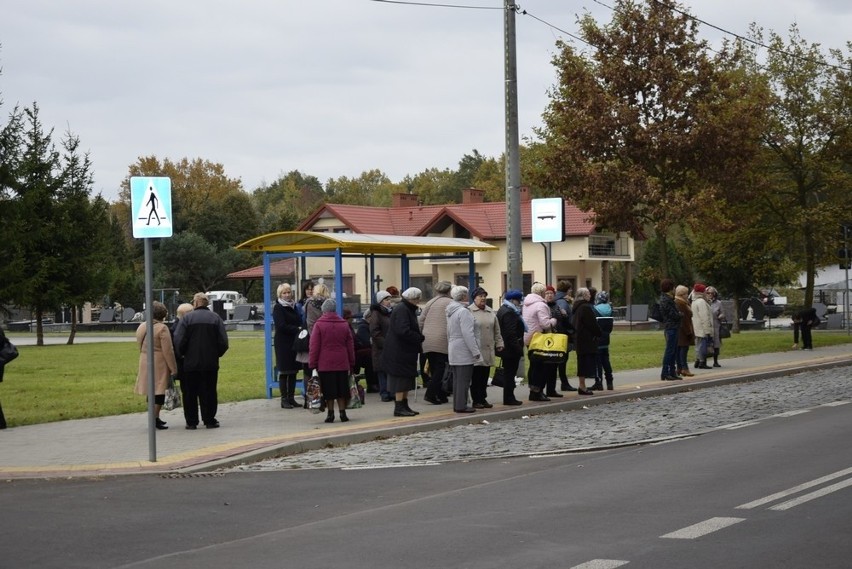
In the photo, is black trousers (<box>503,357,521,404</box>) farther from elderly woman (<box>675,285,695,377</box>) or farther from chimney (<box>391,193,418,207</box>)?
chimney (<box>391,193,418,207</box>)

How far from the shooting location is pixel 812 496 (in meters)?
9.96

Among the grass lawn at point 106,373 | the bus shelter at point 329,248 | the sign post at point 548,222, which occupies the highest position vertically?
the sign post at point 548,222

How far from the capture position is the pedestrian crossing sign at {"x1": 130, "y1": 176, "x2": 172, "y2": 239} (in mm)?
12953

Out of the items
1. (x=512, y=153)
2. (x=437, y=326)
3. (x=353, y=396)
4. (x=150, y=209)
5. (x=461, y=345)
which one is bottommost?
(x=353, y=396)

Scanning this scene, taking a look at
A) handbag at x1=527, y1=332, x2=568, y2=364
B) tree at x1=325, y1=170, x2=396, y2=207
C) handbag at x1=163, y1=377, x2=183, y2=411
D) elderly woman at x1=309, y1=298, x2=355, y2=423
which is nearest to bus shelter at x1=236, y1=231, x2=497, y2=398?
elderly woman at x1=309, y1=298, x2=355, y2=423

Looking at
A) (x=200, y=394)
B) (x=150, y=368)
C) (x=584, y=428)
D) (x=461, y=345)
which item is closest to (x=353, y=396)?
(x=461, y=345)

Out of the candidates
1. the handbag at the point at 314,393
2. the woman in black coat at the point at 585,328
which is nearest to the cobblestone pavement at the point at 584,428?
the woman in black coat at the point at 585,328

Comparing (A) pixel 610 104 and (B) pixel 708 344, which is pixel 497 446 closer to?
(B) pixel 708 344

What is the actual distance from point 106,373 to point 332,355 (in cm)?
1505

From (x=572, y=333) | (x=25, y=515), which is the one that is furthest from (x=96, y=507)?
(x=572, y=333)

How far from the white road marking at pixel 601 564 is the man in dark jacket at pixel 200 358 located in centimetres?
966

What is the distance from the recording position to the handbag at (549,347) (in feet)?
62.9

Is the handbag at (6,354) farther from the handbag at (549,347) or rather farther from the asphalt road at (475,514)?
the handbag at (549,347)

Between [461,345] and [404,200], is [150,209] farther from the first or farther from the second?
[404,200]
